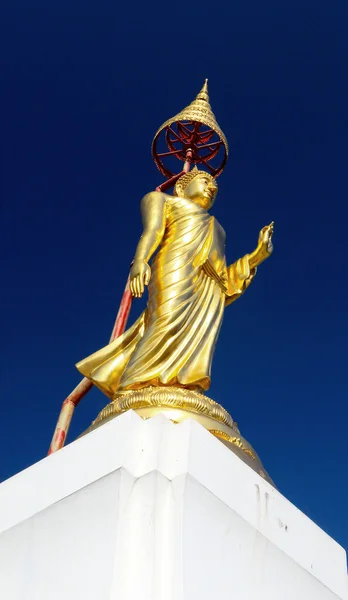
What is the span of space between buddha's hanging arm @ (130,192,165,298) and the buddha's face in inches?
17.2

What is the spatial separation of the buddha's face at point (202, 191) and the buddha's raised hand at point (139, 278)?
1418 millimetres

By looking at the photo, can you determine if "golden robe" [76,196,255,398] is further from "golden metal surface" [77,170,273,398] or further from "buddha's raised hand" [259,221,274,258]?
"buddha's raised hand" [259,221,274,258]

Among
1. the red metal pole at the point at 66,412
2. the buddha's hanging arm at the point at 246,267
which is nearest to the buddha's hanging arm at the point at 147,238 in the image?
the buddha's hanging arm at the point at 246,267

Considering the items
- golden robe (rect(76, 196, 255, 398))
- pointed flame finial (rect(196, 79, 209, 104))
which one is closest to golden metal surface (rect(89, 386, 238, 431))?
golden robe (rect(76, 196, 255, 398))

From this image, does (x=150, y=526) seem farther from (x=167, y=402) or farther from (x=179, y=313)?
(x=179, y=313)

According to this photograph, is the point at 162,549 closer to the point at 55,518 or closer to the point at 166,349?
the point at 55,518

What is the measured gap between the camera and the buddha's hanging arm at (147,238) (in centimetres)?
563

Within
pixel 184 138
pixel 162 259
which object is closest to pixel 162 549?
pixel 162 259

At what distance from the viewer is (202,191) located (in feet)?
22.8

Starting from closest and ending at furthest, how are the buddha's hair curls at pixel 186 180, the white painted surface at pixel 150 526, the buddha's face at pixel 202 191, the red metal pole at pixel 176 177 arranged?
the white painted surface at pixel 150 526 < the buddha's face at pixel 202 191 < the buddha's hair curls at pixel 186 180 < the red metal pole at pixel 176 177

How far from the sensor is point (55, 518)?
3838mm

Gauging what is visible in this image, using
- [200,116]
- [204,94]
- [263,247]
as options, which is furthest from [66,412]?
[204,94]

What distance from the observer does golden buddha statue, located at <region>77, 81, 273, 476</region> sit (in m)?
4.95

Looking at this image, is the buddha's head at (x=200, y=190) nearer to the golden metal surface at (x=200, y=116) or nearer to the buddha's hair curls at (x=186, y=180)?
the buddha's hair curls at (x=186, y=180)
